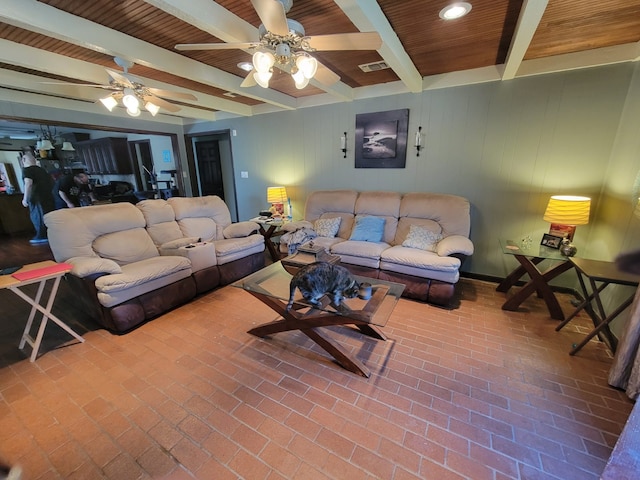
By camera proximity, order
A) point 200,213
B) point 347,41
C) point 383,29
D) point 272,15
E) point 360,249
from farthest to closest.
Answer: point 200,213, point 360,249, point 383,29, point 347,41, point 272,15

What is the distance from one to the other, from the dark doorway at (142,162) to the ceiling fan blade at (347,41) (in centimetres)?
641

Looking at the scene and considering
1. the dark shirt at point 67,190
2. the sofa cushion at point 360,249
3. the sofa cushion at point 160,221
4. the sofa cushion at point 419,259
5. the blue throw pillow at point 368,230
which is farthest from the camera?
the dark shirt at point 67,190

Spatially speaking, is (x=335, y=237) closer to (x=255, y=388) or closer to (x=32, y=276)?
(x=255, y=388)

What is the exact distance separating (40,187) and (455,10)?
22.8 ft

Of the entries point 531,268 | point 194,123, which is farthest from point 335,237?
point 194,123

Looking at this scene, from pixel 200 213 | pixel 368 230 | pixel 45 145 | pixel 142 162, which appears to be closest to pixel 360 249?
pixel 368 230

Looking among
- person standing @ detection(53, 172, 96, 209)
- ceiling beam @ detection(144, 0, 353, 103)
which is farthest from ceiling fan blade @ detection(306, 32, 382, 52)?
person standing @ detection(53, 172, 96, 209)

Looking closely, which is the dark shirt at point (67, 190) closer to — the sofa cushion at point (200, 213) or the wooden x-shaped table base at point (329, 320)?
the sofa cushion at point (200, 213)

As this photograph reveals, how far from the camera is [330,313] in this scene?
1.79 m

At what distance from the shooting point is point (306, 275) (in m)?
1.79

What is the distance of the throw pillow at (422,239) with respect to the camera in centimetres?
299

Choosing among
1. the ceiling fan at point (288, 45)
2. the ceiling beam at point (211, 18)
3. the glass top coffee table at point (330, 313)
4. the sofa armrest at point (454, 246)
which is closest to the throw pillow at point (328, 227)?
the sofa armrest at point (454, 246)

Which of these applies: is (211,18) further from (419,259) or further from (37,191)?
(37,191)

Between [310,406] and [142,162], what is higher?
[142,162]
